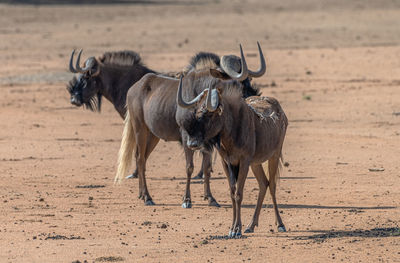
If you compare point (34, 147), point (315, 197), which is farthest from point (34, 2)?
point (315, 197)

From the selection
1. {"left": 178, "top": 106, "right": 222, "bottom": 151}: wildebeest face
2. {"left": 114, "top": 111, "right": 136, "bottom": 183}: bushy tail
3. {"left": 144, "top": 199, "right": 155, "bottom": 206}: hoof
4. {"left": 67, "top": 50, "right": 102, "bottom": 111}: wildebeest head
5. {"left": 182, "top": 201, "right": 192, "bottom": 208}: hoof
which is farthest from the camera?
{"left": 67, "top": 50, "right": 102, "bottom": 111}: wildebeest head

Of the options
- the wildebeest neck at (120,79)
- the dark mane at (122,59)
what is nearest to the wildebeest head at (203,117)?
the wildebeest neck at (120,79)

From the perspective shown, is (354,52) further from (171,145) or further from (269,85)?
(171,145)

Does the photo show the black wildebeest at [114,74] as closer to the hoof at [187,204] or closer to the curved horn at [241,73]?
the hoof at [187,204]

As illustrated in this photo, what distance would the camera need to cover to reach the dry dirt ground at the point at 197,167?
905cm

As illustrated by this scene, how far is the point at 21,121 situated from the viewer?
2027 centimetres

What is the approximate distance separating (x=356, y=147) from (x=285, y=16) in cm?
3448

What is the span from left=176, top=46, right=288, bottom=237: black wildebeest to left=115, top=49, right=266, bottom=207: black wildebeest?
4.79 ft

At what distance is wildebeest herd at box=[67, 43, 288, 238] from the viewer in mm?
9305

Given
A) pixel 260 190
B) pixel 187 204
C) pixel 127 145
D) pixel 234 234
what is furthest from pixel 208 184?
pixel 234 234

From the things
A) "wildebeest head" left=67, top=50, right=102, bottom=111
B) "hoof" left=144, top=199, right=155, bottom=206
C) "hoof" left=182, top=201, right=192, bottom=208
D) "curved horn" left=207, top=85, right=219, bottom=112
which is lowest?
"hoof" left=144, top=199, right=155, bottom=206

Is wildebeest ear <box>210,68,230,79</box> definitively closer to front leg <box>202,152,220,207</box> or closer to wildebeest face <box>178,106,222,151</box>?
front leg <box>202,152,220,207</box>

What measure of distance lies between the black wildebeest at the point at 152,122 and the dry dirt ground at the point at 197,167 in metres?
0.38

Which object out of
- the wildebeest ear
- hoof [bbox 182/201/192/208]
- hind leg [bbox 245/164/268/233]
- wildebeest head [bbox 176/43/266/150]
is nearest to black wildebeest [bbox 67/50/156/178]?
hoof [bbox 182/201/192/208]
